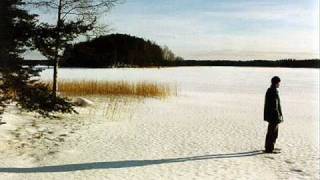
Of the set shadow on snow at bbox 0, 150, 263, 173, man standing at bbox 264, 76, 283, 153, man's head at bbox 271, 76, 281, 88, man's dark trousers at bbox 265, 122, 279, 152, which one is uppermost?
man's head at bbox 271, 76, 281, 88

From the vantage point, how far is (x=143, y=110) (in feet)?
68.3

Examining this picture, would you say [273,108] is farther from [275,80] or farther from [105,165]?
[105,165]

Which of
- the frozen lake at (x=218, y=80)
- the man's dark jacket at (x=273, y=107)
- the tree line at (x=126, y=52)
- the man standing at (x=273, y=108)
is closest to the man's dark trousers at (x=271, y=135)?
the man standing at (x=273, y=108)

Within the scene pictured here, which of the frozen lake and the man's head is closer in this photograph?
the man's head

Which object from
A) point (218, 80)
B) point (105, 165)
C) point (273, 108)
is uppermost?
point (273, 108)

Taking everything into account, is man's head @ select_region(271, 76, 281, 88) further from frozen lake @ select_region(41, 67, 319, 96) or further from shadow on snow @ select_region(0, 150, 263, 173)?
frozen lake @ select_region(41, 67, 319, 96)

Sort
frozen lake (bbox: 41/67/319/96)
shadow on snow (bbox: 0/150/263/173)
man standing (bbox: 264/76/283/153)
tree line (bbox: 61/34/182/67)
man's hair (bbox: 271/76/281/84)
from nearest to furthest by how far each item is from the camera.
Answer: shadow on snow (bbox: 0/150/263/173) → man's hair (bbox: 271/76/281/84) → man standing (bbox: 264/76/283/153) → frozen lake (bbox: 41/67/319/96) → tree line (bbox: 61/34/182/67)

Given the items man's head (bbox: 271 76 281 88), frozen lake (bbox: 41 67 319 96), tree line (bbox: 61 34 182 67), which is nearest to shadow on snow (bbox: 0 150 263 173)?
man's head (bbox: 271 76 281 88)

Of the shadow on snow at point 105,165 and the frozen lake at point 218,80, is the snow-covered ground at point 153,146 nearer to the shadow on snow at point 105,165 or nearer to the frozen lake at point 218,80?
the shadow on snow at point 105,165

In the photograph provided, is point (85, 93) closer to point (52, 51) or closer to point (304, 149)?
point (52, 51)

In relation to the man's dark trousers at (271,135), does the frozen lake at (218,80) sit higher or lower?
lower

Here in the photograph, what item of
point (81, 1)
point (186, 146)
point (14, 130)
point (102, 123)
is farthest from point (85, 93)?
point (186, 146)

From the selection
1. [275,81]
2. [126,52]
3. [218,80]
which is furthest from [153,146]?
[126,52]

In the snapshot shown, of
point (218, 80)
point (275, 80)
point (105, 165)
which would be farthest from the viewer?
point (218, 80)
